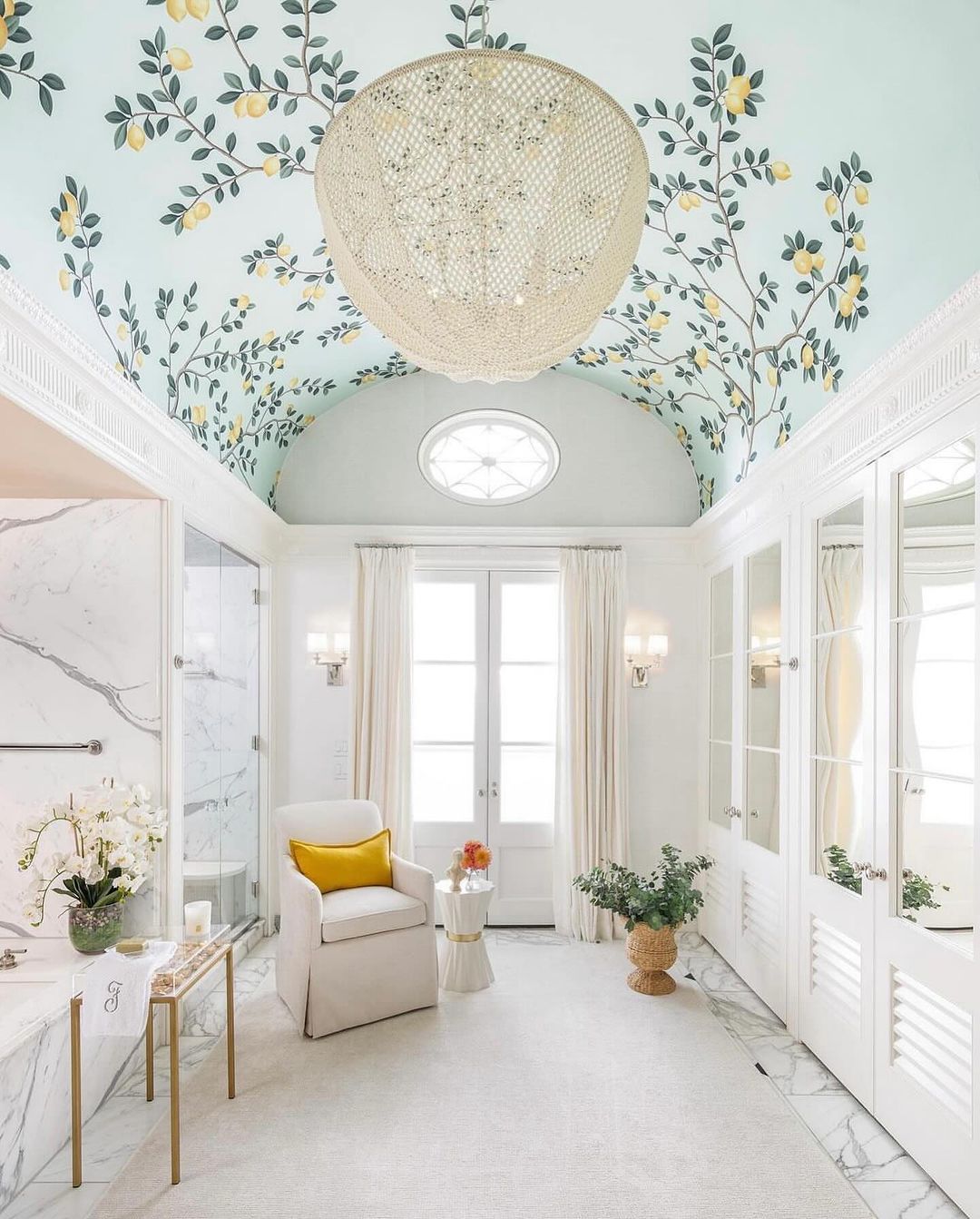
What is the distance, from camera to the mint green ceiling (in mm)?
2293

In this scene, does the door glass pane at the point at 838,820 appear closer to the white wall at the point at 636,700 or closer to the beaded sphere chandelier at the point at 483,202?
the white wall at the point at 636,700

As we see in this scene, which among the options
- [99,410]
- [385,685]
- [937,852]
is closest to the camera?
[937,852]

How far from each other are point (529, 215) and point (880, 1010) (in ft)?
8.98

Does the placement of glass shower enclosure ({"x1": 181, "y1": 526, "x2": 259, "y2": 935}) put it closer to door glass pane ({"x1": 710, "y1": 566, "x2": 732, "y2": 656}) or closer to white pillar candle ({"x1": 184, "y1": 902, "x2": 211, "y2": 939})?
white pillar candle ({"x1": 184, "y1": 902, "x2": 211, "y2": 939})

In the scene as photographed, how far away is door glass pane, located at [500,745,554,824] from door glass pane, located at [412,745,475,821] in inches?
8.4

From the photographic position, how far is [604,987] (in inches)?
173

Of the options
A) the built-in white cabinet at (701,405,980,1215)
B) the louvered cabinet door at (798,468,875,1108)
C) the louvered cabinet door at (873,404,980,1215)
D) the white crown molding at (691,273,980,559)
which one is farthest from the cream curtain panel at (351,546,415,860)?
the louvered cabinet door at (873,404,980,1215)

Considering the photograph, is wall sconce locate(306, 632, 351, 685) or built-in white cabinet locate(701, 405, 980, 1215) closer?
built-in white cabinet locate(701, 405, 980, 1215)

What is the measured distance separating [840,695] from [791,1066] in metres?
1.47

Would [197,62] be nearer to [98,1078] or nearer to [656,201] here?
[656,201]

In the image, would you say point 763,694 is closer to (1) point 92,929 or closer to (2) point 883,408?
(2) point 883,408

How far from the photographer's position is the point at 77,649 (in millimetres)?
3449

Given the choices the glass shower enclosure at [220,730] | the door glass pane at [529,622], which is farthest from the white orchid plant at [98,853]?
the door glass pane at [529,622]

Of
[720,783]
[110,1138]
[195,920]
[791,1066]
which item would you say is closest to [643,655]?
[720,783]
